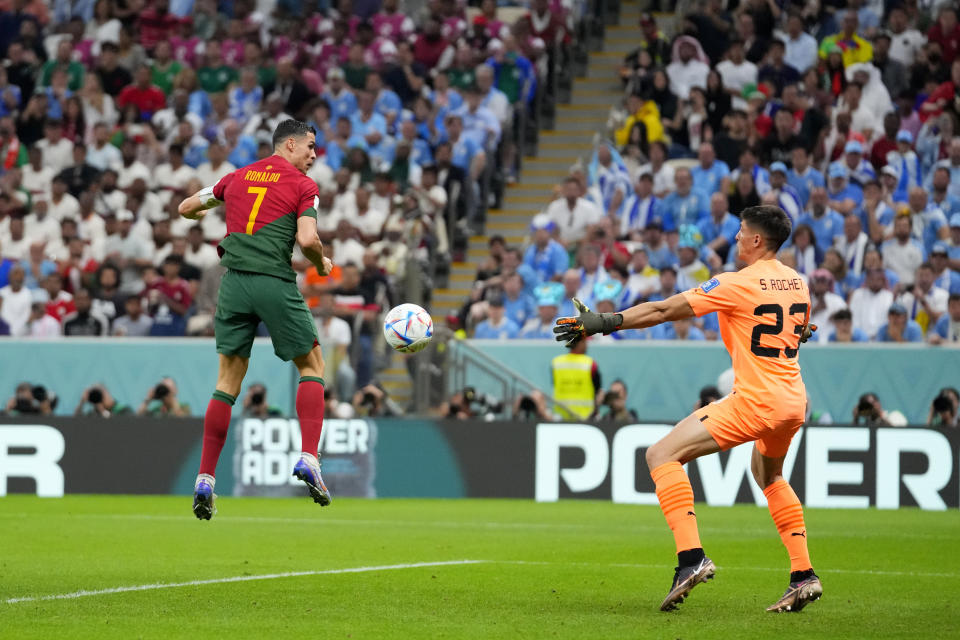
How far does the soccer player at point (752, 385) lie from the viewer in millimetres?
7945

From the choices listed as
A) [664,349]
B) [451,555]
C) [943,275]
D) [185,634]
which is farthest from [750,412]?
[943,275]

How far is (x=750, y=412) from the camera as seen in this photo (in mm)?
7957

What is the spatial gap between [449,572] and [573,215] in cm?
1139

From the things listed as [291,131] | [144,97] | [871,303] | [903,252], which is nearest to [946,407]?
[871,303]

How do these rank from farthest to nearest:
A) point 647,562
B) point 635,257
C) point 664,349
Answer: point 635,257
point 664,349
point 647,562

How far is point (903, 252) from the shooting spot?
18.6 m

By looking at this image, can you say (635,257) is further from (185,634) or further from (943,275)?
(185,634)

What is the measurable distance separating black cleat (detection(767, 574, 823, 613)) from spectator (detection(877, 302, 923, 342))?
1011cm

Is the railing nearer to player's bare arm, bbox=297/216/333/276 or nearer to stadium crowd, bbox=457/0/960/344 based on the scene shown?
stadium crowd, bbox=457/0/960/344

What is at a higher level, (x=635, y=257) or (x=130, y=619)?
(x=635, y=257)

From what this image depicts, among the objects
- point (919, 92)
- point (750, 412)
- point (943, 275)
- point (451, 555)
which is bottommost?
point (451, 555)

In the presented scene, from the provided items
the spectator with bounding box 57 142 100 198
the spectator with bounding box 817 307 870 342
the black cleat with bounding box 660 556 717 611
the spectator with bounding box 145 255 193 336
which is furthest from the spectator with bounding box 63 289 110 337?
the black cleat with bounding box 660 556 717 611

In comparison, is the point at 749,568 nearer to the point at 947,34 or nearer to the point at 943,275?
the point at 943,275

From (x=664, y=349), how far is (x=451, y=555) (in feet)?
23.4
